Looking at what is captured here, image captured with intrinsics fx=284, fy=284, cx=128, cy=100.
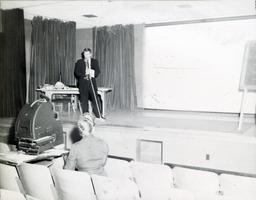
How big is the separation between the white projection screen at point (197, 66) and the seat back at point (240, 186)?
4.74 m

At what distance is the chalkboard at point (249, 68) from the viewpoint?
3613mm

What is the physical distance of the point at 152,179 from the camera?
2322 mm

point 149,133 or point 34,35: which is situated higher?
point 34,35

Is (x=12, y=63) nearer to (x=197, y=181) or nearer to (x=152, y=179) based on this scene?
(x=152, y=179)

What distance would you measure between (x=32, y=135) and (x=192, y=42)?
5.32 metres

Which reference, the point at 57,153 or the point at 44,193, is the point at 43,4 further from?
the point at 44,193

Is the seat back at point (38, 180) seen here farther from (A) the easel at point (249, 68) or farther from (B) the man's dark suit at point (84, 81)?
(B) the man's dark suit at point (84, 81)

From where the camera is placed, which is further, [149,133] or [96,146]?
[149,133]

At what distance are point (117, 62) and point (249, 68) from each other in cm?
524

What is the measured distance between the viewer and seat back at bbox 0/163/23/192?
8.81ft

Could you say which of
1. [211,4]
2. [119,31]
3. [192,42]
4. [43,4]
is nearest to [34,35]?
[43,4]

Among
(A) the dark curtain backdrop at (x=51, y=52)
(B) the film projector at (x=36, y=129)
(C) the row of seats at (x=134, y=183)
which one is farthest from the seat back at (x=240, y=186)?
(A) the dark curtain backdrop at (x=51, y=52)

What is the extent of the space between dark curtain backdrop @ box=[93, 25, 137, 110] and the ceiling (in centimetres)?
59

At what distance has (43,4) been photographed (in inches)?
243
